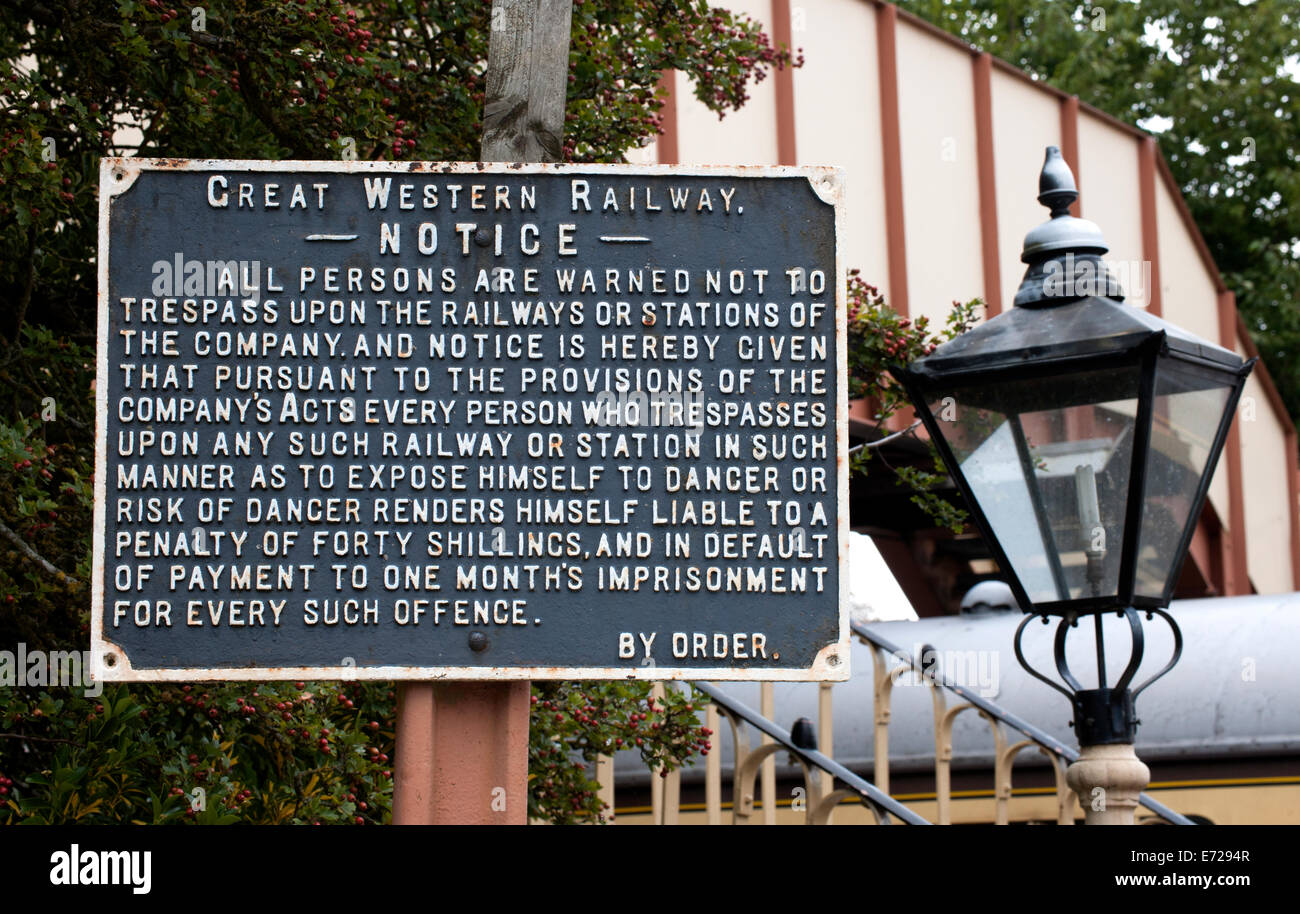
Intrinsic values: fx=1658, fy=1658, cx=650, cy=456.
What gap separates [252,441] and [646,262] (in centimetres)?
130

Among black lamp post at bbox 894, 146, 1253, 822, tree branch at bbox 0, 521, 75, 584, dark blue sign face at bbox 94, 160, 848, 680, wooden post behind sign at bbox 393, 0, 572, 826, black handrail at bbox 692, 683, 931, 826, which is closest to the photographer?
dark blue sign face at bbox 94, 160, 848, 680

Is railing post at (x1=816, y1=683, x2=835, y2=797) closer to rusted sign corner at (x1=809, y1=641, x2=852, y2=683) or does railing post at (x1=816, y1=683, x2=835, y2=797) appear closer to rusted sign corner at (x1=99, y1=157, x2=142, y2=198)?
rusted sign corner at (x1=809, y1=641, x2=852, y2=683)

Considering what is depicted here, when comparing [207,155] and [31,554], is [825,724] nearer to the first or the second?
[207,155]

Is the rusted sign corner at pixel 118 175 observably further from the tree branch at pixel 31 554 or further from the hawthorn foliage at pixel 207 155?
the tree branch at pixel 31 554

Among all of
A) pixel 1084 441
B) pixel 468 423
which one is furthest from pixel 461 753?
pixel 1084 441

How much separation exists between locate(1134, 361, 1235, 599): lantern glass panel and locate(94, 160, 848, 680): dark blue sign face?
1310 mm

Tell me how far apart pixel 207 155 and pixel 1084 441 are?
4.06 metres

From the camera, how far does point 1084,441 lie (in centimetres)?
571

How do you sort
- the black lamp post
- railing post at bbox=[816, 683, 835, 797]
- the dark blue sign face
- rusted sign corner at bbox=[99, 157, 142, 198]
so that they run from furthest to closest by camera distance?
railing post at bbox=[816, 683, 835, 797]
the black lamp post
rusted sign corner at bbox=[99, 157, 142, 198]
the dark blue sign face

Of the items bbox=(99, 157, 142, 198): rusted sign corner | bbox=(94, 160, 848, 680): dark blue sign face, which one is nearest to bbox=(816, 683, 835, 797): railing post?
bbox=(94, 160, 848, 680): dark blue sign face

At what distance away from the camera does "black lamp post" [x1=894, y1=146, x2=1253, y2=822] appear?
18.2 feet

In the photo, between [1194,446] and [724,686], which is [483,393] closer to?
[1194,446]

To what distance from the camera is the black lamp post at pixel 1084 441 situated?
18.2 ft

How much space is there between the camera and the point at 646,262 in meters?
5.10
